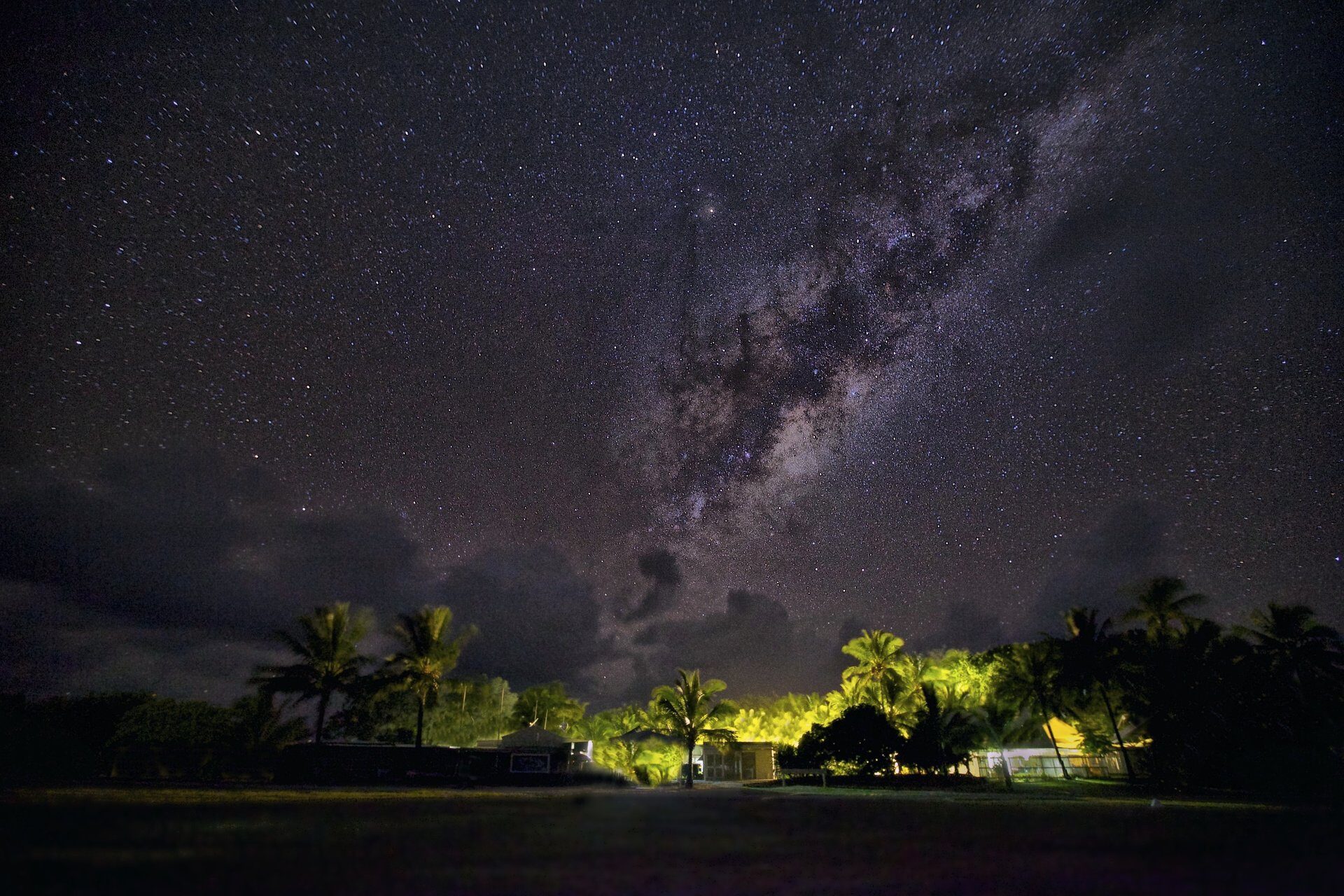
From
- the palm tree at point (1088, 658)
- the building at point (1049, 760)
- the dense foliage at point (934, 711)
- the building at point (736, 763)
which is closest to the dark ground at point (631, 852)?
the dense foliage at point (934, 711)

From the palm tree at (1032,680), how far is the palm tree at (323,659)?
38519mm

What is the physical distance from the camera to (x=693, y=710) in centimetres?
4641

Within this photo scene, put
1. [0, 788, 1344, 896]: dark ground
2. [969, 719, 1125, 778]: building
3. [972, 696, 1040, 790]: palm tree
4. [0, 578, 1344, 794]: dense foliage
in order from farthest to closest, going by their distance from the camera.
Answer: [969, 719, 1125, 778]: building < [972, 696, 1040, 790]: palm tree < [0, 578, 1344, 794]: dense foliage < [0, 788, 1344, 896]: dark ground

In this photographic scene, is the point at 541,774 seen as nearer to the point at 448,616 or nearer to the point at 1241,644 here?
the point at 448,616

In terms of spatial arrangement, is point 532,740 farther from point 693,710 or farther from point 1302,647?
point 1302,647

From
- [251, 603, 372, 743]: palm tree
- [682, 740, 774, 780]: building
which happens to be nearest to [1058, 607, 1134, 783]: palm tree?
[682, 740, 774, 780]: building

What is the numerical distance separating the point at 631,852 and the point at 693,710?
135 feet

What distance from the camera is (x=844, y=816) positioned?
13312 mm

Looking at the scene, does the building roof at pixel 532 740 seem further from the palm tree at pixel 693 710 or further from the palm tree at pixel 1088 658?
the palm tree at pixel 1088 658

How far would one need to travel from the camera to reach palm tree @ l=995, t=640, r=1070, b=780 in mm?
40406

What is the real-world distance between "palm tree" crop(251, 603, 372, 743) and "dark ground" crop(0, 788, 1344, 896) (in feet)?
82.4

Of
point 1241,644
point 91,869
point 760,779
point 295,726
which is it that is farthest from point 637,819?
point 760,779

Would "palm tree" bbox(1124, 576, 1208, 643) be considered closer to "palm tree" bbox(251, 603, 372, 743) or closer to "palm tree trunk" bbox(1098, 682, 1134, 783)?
"palm tree trunk" bbox(1098, 682, 1134, 783)

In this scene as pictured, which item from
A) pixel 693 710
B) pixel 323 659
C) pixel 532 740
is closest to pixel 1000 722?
pixel 693 710
